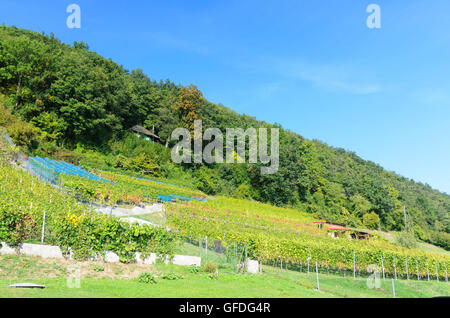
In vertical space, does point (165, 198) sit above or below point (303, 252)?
above

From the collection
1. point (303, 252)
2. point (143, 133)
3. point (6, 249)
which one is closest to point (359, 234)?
point (303, 252)

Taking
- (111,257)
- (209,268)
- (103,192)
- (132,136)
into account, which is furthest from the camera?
(132,136)

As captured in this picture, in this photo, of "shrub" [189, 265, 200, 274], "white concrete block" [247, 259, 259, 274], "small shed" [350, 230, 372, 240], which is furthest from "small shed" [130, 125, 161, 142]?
"shrub" [189, 265, 200, 274]

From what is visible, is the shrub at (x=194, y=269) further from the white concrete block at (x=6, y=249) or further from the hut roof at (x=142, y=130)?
the hut roof at (x=142, y=130)

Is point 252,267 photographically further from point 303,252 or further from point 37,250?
point 37,250

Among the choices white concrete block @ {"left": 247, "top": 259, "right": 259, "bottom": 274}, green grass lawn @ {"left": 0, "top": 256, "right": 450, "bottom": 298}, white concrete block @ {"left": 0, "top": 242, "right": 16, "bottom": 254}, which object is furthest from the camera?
white concrete block @ {"left": 247, "top": 259, "right": 259, "bottom": 274}

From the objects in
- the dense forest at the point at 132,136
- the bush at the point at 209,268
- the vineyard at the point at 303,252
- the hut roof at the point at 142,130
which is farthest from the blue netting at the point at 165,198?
the hut roof at the point at 142,130

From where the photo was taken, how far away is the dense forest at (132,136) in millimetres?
35375

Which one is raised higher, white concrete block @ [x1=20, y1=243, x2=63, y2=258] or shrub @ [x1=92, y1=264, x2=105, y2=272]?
white concrete block @ [x1=20, y1=243, x2=63, y2=258]

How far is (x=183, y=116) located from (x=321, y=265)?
37.1m

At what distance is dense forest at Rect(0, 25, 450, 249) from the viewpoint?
116ft

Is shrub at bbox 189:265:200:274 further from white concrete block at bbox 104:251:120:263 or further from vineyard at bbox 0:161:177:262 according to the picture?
white concrete block at bbox 104:251:120:263

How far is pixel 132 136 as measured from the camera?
45.6 m

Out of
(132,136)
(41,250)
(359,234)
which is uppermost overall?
(132,136)
